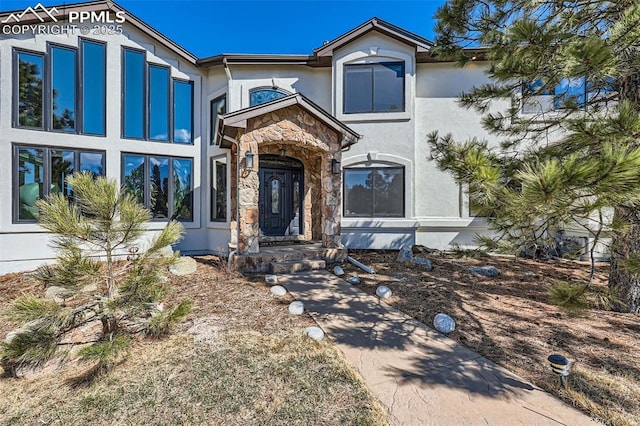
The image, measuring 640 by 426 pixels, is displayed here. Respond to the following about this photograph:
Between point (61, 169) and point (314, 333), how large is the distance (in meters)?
8.89

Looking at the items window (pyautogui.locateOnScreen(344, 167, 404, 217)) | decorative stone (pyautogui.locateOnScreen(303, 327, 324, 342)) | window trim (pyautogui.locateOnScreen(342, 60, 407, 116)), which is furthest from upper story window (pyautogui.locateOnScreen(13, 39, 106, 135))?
decorative stone (pyautogui.locateOnScreen(303, 327, 324, 342))

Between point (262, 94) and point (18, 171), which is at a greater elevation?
point (262, 94)

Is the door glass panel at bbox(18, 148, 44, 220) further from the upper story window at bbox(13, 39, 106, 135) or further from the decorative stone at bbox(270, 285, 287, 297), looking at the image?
the decorative stone at bbox(270, 285, 287, 297)

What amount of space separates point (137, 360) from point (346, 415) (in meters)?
2.57

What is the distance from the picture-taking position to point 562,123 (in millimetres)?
3406

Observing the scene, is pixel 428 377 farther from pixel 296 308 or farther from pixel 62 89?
pixel 62 89

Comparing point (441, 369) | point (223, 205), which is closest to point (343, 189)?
point (223, 205)

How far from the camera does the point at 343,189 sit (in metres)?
9.90

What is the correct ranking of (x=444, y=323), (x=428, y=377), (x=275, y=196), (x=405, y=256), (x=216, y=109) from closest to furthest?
(x=428, y=377), (x=444, y=323), (x=405, y=256), (x=275, y=196), (x=216, y=109)

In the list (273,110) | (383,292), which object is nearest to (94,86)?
(273,110)

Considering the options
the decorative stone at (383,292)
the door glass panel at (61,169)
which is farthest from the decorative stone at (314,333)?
the door glass panel at (61,169)

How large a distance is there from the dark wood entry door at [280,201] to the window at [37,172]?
5237 mm

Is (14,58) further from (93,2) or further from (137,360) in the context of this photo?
(137,360)

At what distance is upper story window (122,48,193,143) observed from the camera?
8.91 metres
